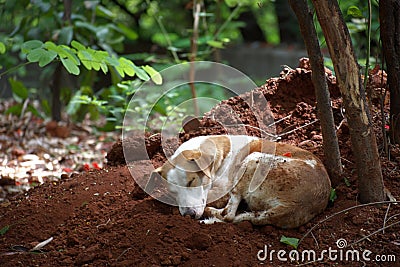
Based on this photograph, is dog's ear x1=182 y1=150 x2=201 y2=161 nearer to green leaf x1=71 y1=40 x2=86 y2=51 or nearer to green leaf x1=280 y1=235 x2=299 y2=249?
green leaf x1=280 y1=235 x2=299 y2=249

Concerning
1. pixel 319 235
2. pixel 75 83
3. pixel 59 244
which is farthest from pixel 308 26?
pixel 75 83

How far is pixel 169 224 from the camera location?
3049mm

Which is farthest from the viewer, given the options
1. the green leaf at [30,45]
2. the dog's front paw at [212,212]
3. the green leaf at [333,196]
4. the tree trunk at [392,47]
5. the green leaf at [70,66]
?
the green leaf at [30,45]

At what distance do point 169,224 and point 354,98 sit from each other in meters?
1.27

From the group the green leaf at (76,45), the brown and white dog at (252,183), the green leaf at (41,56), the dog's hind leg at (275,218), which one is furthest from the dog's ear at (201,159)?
the green leaf at (76,45)

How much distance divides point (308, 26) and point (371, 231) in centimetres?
124

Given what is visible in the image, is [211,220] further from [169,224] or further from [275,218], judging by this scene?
[275,218]

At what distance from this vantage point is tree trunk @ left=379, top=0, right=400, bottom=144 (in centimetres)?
345

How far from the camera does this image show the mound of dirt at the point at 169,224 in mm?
2883

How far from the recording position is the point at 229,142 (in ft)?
11.5

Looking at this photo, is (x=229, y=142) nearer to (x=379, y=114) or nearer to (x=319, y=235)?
(x=319, y=235)

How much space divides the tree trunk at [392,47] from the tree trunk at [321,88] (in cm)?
54

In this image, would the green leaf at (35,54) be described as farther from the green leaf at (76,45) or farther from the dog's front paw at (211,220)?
the dog's front paw at (211,220)

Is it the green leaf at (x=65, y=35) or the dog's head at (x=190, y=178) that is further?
the green leaf at (x=65, y=35)
